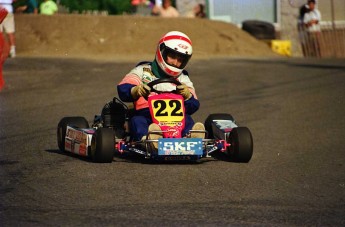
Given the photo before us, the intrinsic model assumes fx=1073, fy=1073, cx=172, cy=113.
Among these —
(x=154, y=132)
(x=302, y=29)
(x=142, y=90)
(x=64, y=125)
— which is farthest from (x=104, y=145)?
(x=302, y=29)

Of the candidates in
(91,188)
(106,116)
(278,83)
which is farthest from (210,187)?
(278,83)

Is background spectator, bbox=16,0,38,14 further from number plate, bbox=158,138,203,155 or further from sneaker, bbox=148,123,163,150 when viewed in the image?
number plate, bbox=158,138,203,155

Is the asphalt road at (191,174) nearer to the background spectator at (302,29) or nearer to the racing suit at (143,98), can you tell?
the racing suit at (143,98)

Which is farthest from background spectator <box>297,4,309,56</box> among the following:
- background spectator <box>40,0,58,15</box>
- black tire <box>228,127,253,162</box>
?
black tire <box>228,127,253,162</box>

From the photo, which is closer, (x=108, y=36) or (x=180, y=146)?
(x=180, y=146)

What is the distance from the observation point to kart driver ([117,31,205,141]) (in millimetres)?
9648

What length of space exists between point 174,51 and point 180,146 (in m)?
1.29

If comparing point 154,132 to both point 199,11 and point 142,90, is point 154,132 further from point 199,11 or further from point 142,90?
point 199,11

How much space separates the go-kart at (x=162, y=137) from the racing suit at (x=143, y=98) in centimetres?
9

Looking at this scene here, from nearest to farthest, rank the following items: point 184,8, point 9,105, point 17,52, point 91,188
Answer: point 91,188
point 9,105
point 17,52
point 184,8

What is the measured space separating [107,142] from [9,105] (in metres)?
6.70

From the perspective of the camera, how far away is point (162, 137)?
9.34 m

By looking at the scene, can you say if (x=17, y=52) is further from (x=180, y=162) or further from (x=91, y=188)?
(x=91, y=188)

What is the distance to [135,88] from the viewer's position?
9680 mm
